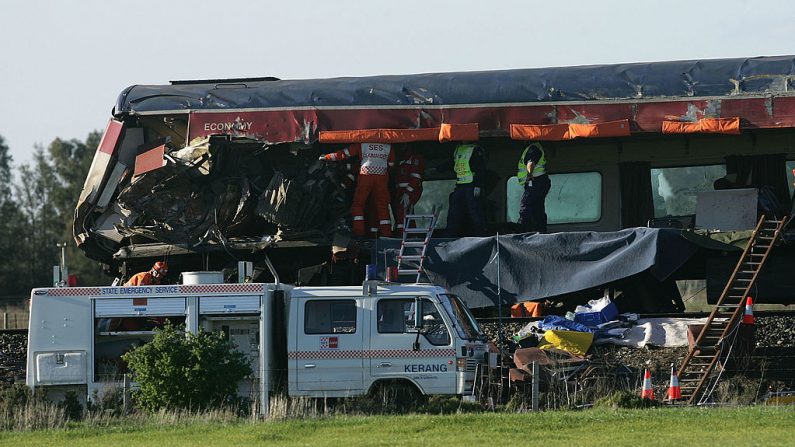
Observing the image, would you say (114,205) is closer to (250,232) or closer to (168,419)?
(250,232)

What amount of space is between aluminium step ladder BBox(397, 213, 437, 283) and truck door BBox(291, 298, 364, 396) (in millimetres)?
3360

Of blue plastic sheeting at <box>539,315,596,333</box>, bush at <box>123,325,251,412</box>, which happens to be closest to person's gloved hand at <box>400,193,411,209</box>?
blue plastic sheeting at <box>539,315,596,333</box>

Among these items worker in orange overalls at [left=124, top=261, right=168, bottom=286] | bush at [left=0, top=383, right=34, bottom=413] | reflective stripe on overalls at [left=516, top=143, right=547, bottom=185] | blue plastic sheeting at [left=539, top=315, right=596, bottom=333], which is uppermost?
reflective stripe on overalls at [left=516, top=143, right=547, bottom=185]

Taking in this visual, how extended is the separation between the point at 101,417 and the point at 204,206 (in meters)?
6.91

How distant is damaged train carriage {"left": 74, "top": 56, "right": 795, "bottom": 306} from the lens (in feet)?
68.2

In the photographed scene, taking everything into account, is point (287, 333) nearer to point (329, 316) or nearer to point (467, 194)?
point (329, 316)

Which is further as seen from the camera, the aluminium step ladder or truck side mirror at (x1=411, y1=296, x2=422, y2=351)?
the aluminium step ladder

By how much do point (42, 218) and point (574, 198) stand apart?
174 ft

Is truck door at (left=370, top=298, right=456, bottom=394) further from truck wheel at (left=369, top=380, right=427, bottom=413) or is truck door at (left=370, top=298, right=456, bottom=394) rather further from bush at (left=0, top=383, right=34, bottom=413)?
bush at (left=0, top=383, right=34, bottom=413)

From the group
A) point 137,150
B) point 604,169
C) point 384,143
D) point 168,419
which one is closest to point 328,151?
point 384,143

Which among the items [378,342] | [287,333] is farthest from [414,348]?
[287,333]

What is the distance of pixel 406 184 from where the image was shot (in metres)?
21.9

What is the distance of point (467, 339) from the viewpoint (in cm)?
1634

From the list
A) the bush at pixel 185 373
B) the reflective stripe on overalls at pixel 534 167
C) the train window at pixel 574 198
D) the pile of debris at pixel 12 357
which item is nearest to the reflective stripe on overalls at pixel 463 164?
the reflective stripe on overalls at pixel 534 167
